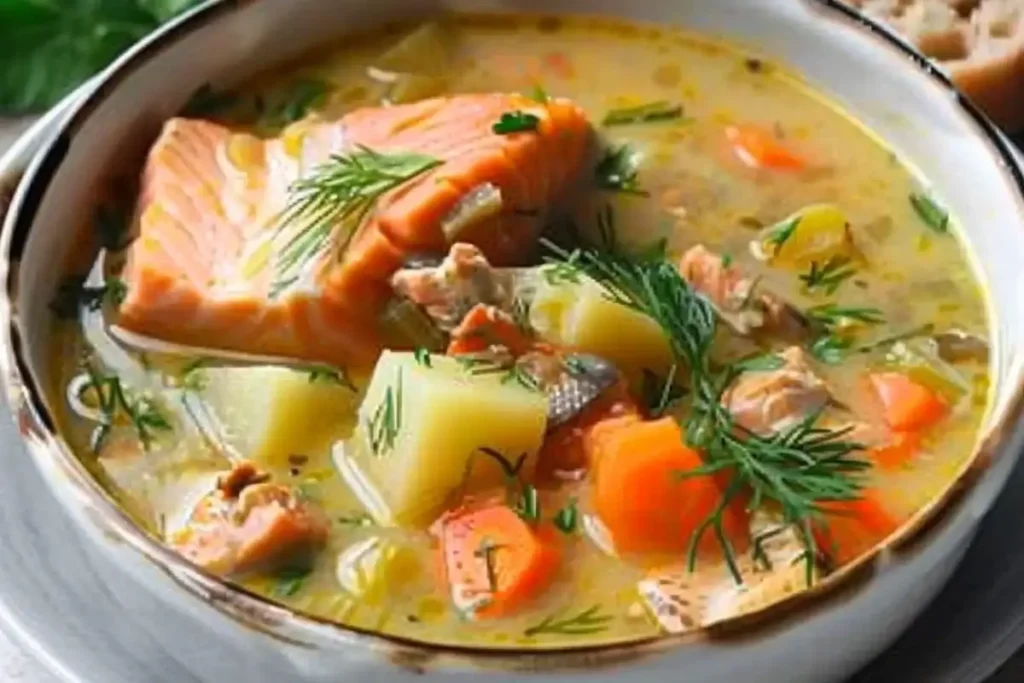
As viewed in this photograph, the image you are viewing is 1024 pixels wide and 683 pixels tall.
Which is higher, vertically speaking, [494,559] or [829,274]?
[829,274]

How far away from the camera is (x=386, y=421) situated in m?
1.77

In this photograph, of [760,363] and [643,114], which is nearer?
[760,363]

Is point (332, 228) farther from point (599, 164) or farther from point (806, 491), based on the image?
point (806, 491)

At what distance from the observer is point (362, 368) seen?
6.20 feet

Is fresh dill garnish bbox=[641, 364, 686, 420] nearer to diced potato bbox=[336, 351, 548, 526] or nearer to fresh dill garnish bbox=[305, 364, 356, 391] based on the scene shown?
diced potato bbox=[336, 351, 548, 526]

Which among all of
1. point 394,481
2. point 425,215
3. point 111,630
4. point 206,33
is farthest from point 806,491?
point 206,33

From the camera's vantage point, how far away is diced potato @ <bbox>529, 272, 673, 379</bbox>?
6.08ft

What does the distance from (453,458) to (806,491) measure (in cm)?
32

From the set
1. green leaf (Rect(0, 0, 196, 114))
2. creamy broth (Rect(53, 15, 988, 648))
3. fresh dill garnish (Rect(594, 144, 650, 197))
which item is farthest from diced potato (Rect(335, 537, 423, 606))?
green leaf (Rect(0, 0, 196, 114))

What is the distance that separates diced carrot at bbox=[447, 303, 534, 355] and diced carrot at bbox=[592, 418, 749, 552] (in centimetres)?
18

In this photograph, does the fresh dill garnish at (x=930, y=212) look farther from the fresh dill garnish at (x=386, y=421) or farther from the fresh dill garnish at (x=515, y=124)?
the fresh dill garnish at (x=386, y=421)

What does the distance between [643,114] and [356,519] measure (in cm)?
73

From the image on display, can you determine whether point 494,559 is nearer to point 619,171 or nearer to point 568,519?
point 568,519

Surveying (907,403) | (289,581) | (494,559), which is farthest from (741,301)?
(289,581)
